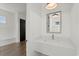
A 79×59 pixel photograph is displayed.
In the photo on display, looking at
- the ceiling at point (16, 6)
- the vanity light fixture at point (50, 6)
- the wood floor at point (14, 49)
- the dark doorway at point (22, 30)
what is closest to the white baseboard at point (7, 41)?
the wood floor at point (14, 49)

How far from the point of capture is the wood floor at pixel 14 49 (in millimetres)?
1359

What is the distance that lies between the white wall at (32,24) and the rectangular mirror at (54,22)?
0.15 metres

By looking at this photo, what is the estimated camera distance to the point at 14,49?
58.4 inches

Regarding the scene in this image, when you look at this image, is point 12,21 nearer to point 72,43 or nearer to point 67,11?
point 67,11

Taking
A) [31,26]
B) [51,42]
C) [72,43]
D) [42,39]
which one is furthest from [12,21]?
[72,43]

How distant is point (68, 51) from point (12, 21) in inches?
39.8

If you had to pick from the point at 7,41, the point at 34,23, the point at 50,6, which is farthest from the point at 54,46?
the point at 7,41

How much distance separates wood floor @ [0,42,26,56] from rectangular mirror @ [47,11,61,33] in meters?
0.50

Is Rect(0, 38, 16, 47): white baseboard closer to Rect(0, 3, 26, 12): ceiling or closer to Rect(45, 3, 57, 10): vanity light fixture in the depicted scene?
Rect(0, 3, 26, 12): ceiling

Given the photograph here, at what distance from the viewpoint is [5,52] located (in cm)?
139

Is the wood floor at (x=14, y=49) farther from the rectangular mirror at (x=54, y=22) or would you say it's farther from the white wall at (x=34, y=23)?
the rectangular mirror at (x=54, y=22)

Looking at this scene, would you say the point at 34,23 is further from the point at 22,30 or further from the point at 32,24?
the point at 22,30

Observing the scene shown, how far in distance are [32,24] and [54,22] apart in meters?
0.35

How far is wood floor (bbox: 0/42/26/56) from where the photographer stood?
1.36 meters
